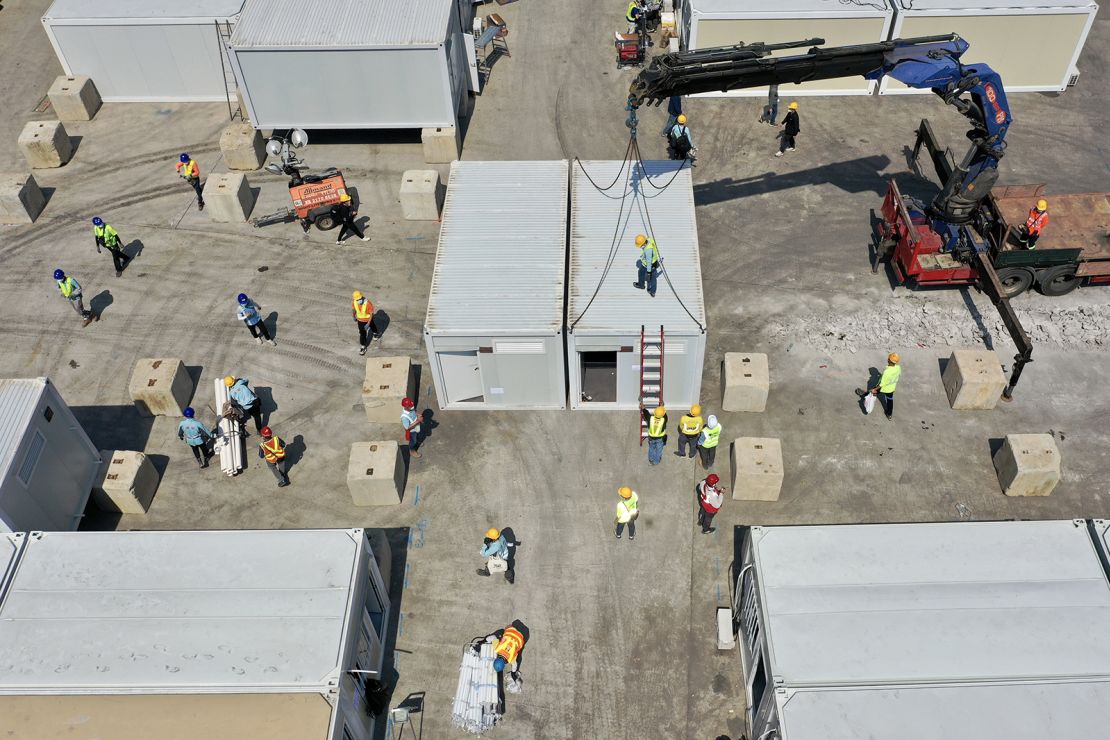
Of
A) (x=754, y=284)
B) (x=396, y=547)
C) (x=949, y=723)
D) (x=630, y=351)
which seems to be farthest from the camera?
(x=754, y=284)

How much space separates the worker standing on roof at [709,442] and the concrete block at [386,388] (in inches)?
262

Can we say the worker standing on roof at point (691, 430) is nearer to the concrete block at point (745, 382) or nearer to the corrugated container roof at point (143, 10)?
the concrete block at point (745, 382)

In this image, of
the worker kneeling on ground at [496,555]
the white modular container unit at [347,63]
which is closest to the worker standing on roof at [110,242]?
the white modular container unit at [347,63]

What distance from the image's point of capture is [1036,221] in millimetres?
20812

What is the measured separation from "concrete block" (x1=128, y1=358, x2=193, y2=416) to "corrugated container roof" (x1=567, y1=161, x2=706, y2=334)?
928 cm

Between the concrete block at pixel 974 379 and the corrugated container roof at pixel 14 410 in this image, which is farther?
the concrete block at pixel 974 379

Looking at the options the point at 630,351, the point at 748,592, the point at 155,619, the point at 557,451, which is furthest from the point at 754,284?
the point at 155,619

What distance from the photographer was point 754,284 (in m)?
23.1

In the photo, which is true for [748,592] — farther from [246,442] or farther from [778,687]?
[246,442]

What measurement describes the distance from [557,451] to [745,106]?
15.5 metres

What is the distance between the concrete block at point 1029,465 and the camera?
1775cm

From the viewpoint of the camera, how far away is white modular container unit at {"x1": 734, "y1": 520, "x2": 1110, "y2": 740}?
1264 centimetres

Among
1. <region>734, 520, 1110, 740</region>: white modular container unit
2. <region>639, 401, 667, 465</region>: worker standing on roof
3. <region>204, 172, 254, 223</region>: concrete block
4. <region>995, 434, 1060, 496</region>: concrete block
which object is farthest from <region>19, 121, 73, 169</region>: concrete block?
<region>995, 434, 1060, 496</region>: concrete block

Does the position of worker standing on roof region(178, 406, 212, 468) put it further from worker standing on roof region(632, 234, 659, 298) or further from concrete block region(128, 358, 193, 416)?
worker standing on roof region(632, 234, 659, 298)
